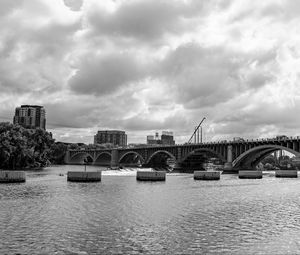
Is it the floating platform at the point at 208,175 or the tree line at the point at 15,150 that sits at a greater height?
the tree line at the point at 15,150

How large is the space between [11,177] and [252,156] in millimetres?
105966

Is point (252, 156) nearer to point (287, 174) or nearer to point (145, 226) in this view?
point (287, 174)

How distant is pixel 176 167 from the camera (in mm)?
195000

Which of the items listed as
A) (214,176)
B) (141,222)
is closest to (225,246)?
(141,222)

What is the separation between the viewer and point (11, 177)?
8931 centimetres

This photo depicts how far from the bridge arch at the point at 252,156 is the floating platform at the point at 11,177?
92.5m

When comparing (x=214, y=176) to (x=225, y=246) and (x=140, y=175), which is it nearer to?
(x=140, y=175)

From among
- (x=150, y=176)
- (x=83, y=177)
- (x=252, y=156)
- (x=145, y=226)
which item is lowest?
(x=145, y=226)

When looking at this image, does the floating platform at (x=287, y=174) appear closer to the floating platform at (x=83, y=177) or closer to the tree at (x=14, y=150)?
the floating platform at (x=83, y=177)

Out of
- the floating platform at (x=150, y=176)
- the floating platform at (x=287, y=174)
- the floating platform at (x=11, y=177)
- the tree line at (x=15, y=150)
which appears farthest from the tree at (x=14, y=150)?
the floating platform at (x=287, y=174)

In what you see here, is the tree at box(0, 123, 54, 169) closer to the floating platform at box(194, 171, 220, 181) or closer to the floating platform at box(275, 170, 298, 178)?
the floating platform at box(194, 171, 220, 181)

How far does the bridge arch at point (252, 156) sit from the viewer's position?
486ft

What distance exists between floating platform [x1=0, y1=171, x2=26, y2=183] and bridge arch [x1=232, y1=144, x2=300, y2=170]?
92.5m

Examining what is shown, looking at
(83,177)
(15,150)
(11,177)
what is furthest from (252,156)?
(11,177)
